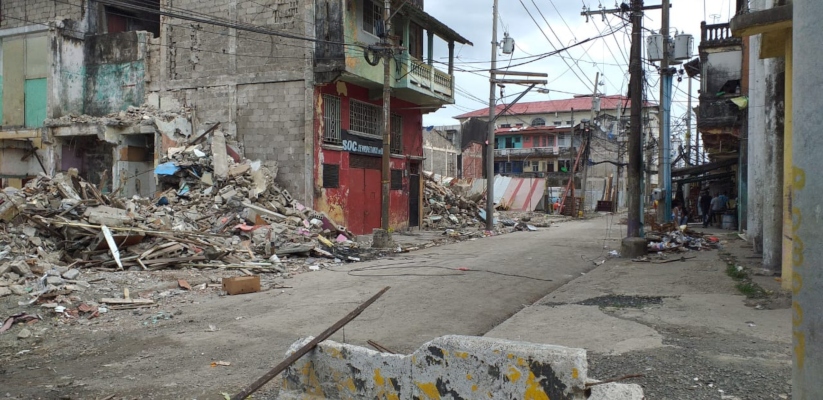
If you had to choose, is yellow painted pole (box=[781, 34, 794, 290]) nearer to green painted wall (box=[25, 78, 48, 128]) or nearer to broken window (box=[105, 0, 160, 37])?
broken window (box=[105, 0, 160, 37])

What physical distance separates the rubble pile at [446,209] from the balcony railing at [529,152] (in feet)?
119

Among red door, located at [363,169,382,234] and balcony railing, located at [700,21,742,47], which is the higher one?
balcony railing, located at [700,21,742,47]

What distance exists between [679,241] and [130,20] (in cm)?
2147

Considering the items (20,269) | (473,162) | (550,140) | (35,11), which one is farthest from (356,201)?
(550,140)

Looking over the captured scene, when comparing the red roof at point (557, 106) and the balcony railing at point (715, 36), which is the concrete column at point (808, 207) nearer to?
the balcony railing at point (715, 36)

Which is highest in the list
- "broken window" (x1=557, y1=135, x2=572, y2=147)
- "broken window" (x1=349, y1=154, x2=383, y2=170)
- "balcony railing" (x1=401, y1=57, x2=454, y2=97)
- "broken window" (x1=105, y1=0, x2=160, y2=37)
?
"broken window" (x1=105, y1=0, x2=160, y2=37)

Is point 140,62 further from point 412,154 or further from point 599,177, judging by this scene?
point 599,177

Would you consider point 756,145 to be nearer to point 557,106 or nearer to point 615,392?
point 615,392

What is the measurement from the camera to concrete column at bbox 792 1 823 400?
224 centimetres

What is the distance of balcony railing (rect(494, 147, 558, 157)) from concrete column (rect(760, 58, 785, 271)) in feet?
178

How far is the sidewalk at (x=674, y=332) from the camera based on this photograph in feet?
14.2

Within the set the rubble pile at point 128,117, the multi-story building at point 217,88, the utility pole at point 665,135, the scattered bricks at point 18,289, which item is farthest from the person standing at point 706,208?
the scattered bricks at point 18,289

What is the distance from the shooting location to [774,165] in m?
9.30

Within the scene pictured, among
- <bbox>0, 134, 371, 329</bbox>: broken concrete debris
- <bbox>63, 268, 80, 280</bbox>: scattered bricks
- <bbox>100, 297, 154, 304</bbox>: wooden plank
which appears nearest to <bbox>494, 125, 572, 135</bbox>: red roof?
<bbox>0, 134, 371, 329</bbox>: broken concrete debris
